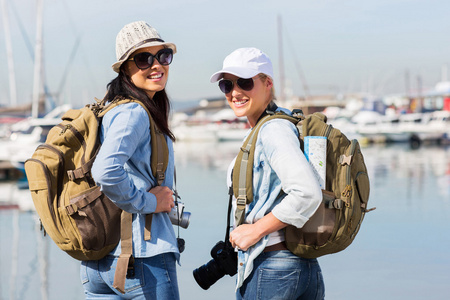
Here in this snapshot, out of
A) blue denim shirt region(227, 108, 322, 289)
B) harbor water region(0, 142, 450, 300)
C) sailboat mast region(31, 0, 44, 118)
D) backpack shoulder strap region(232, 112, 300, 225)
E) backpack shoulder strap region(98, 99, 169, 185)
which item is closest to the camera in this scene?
blue denim shirt region(227, 108, 322, 289)

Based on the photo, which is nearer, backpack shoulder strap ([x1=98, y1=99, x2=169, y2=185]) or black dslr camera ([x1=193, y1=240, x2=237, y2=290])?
backpack shoulder strap ([x1=98, y1=99, x2=169, y2=185])

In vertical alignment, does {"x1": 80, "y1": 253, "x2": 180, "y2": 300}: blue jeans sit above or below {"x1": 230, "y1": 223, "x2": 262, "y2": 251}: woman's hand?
below

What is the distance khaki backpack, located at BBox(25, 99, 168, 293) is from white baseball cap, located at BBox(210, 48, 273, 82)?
0.47 metres

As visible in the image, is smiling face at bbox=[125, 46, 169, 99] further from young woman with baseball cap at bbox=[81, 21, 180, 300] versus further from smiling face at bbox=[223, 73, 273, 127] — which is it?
smiling face at bbox=[223, 73, 273, 127]

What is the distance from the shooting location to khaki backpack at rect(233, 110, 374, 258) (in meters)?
2.15

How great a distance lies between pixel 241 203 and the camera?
85.0 inches

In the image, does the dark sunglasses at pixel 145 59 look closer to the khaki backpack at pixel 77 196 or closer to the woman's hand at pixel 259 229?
the khaki backpack at pixel 77 196

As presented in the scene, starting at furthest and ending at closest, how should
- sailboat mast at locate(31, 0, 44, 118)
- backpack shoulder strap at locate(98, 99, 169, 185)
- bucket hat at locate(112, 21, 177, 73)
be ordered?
sailboat mast at locate(31, 0, 44, 118)
bucket hat at locate(112, 21, 177, 73)
backpack shoulder strap at locate(98, 99, 169, 185)

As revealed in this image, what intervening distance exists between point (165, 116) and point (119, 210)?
449mm

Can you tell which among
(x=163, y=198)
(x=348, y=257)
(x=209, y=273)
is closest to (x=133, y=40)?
(x=163, y=198)

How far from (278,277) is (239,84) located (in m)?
0.77

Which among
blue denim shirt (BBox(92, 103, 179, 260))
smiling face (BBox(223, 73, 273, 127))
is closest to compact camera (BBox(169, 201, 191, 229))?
blue denim shirt (BBox(92, 103, 179, 260))

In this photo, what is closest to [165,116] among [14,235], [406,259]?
[406,259]

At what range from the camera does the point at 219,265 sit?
2.49 meters
